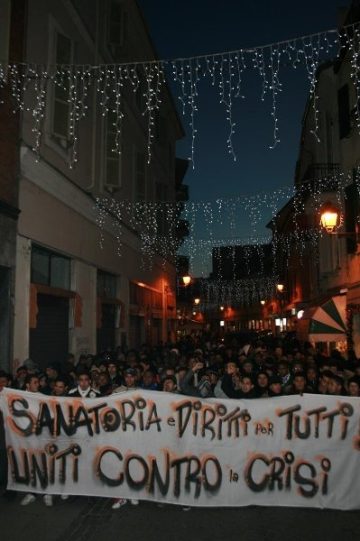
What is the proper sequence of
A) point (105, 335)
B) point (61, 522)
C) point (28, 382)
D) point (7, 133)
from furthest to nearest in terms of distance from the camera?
point (105, 335), point (7, 133), point (28, 382), point (61, 522)

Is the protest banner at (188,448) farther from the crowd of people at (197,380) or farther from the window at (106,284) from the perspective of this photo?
the window at (106,284)

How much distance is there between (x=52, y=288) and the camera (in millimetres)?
12688

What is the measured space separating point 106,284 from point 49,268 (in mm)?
5257

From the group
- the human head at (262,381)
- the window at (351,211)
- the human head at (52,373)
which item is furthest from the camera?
the window at (351,211)

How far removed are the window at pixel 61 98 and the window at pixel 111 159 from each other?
363 centimetres

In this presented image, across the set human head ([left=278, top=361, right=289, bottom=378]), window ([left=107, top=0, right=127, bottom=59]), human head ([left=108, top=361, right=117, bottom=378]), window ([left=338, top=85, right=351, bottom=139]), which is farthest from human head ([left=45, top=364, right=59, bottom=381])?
window ([left=107, top=0, right=127, bottom=59])

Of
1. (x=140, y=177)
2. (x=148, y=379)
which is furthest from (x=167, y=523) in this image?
(x=140, y=177)

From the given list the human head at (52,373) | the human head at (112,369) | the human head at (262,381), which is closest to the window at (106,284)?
the human head at (112,369)

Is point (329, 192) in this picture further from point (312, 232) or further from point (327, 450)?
point (327, 450)

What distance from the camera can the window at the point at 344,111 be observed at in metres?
16.6

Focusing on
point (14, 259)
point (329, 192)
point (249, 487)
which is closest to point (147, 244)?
point (329, 192)

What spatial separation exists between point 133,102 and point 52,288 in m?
11.2

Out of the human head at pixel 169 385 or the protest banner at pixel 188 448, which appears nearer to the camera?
the protest banner at pixel 188 448

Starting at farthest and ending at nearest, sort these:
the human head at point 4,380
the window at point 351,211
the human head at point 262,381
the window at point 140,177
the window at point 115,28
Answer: the window at point 140,177 → the window at point 115,28 → the window at point 351,211 → the human head at point 262,381 → the human head at point 4,380
